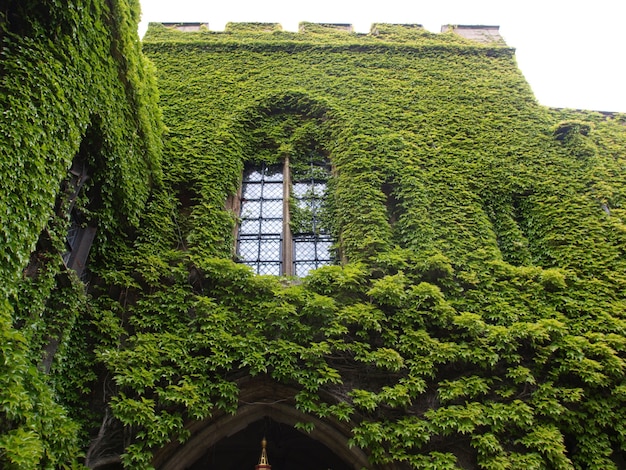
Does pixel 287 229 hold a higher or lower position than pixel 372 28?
lower

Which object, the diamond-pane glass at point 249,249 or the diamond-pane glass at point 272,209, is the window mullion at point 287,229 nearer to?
the diamond-pane glass at point 272,209

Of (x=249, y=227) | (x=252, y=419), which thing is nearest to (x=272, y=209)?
(x=249, y=227)

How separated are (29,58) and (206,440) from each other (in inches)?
171

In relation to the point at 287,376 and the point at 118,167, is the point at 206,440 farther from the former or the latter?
the point at 118,167

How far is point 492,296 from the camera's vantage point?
6816 millimetres

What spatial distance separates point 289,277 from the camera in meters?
7.24

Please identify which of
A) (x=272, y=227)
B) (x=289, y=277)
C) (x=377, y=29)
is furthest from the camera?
(x=377, y=29)

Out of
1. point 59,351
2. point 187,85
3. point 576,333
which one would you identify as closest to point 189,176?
point 187,85

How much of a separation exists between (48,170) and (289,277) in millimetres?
3376

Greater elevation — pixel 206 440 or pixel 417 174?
pixel 417 174

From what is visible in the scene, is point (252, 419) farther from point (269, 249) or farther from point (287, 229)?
point (287, 229)

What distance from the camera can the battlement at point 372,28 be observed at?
1215 centimetres

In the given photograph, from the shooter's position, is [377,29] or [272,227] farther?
[377,29]

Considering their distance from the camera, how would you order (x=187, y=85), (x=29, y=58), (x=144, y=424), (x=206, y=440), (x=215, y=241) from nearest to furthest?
(x=29, y=58)
(x=144, y=424)
(x=206, y=440)
(x=215, y=241)
(x=187, y=85)
